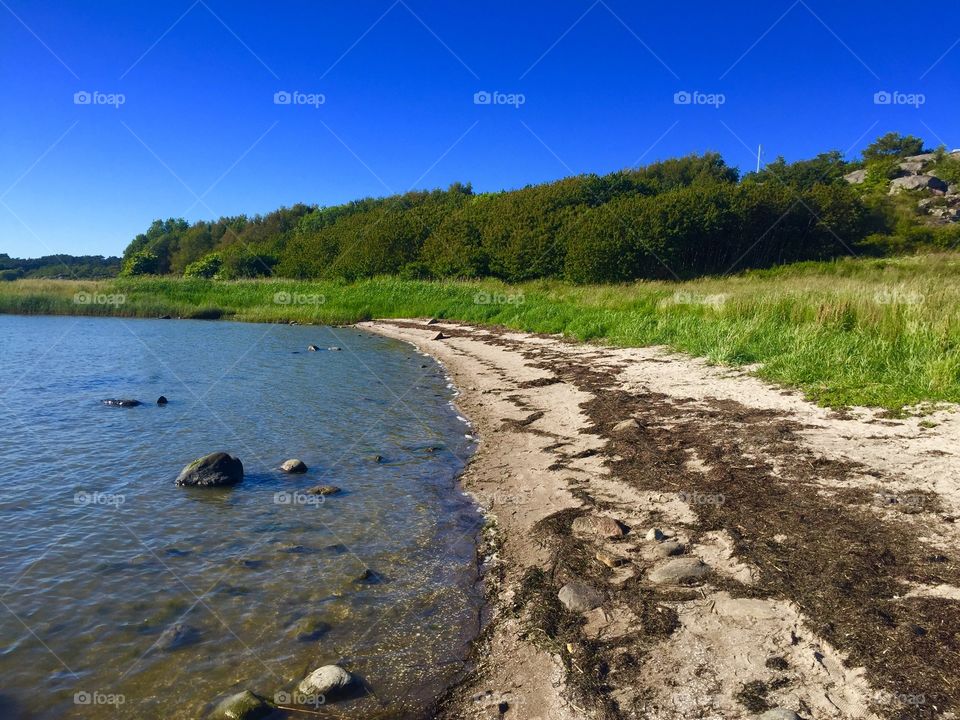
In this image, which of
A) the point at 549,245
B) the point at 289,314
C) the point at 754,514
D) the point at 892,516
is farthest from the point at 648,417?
the point at 549,245

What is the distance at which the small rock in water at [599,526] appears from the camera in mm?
5875

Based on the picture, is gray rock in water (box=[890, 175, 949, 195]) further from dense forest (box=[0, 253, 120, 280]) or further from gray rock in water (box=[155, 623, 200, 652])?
dense forest (box=[0, 253, 120, 280])

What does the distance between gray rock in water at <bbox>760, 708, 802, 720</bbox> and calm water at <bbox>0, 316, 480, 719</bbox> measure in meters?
2.02

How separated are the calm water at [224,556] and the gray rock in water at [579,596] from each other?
0.82 m

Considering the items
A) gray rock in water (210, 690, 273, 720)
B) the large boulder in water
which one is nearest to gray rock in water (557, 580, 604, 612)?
gray rock in water (210, 690, 273, 720)

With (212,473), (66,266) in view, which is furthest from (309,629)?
(66,266)

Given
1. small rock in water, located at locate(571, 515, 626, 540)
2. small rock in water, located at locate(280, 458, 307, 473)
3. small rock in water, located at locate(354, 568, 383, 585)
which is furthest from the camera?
small rock in water, located at locate(280, 458, 307, 473)

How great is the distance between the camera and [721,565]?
4918mm

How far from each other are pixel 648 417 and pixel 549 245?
4020 cm

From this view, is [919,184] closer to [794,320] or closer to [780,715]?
[794,320]

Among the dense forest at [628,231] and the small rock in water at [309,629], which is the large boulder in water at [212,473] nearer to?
the small rock in water at [309,629]

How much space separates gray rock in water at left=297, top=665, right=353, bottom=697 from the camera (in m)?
3.99

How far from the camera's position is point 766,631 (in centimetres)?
398

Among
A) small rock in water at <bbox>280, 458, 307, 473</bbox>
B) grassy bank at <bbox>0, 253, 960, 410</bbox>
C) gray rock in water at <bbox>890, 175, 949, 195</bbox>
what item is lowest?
small rock in water at <bbox>280, 458, 307, 473</bbox>
